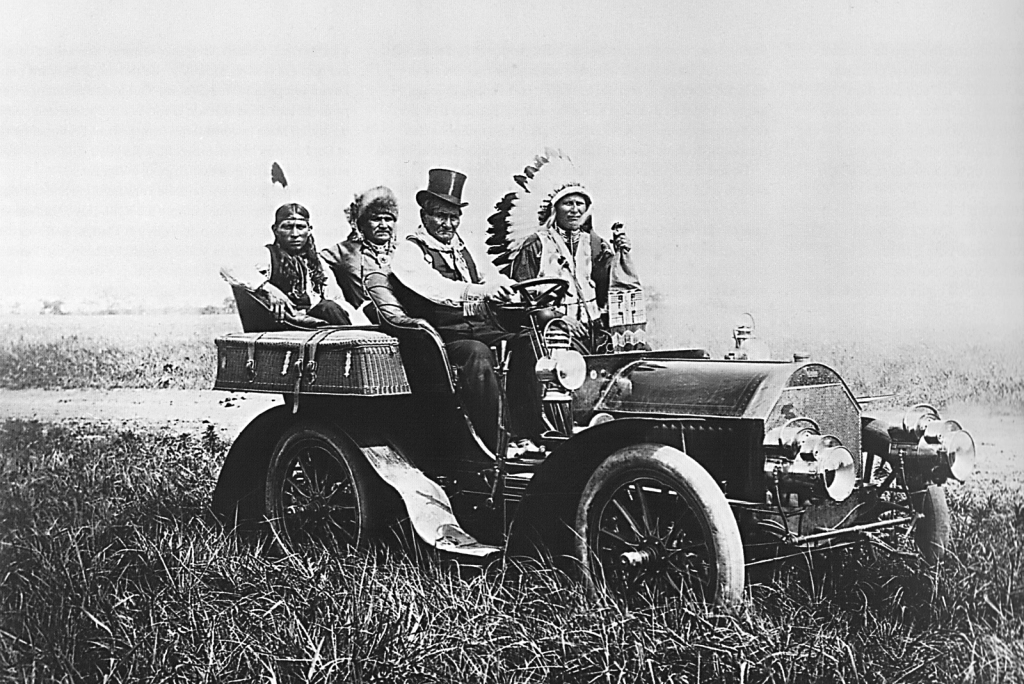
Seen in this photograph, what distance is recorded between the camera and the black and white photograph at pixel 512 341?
3270mm

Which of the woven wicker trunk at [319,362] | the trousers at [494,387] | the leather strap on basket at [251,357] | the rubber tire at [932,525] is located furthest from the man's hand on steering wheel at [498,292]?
the rubber tire at [932,525]

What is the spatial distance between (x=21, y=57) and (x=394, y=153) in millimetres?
1401

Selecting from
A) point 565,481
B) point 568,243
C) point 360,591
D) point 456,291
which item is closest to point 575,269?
point 568,243

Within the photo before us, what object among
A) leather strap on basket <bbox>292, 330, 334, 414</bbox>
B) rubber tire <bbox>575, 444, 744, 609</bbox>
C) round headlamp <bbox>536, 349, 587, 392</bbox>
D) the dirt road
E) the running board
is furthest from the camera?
the dirt road

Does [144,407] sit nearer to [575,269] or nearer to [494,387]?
[494,387]

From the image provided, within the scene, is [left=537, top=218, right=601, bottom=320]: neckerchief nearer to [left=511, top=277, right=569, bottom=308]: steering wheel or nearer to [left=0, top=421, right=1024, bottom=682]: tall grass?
[left=511, top=277, right=569, bottom=308]: steering wheel

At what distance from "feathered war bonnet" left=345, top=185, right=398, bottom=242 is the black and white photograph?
0.03 feet

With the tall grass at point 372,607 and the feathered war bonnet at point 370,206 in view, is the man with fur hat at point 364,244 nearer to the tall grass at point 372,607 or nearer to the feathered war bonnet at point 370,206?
the feathered war bonnet at point 370,206

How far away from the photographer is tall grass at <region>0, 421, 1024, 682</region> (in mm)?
3264

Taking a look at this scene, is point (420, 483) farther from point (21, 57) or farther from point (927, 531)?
point (21, 57)

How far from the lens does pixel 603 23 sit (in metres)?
3.60

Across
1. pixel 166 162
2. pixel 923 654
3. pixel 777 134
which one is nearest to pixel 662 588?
pixel 923 654

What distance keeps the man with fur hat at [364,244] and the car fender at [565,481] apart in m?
0.81

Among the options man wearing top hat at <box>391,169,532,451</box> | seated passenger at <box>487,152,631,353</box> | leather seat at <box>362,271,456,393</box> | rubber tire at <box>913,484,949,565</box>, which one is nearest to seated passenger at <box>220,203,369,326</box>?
leather seat at <box>362,271,456,393</box>
